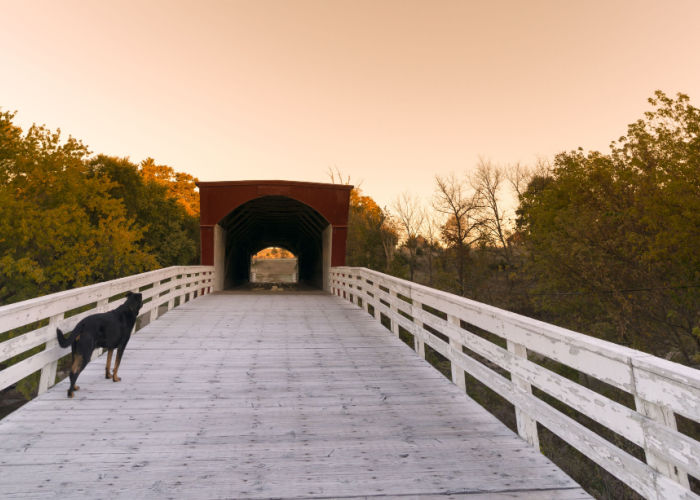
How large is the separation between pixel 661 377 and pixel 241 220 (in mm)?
19459

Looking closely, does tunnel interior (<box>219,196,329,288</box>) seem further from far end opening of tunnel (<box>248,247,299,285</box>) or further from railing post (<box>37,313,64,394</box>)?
far end opening of tunnel (<box>248,247,299,285</box>)

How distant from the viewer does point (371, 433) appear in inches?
122

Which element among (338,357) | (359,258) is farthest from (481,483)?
(359,258)

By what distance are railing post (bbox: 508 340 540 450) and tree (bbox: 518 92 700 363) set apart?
50.7 feet

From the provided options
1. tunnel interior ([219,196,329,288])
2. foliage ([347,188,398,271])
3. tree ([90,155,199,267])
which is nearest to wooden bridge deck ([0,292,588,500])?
tunnel interior ([219,196,329,288])

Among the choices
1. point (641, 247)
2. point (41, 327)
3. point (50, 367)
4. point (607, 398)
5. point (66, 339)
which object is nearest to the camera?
point (607, 398)

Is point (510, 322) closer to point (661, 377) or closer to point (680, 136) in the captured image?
point (661, 377)

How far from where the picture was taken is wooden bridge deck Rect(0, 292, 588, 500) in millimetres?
2369

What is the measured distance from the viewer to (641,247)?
17.4 m

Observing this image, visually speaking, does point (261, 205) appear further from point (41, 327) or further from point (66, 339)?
point (66, 339)

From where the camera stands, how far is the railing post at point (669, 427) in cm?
176

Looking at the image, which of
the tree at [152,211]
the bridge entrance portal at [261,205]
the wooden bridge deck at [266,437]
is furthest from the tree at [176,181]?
the wooden bridge deck at [266,437]

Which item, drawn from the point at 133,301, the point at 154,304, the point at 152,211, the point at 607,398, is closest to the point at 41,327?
the point at 133,301

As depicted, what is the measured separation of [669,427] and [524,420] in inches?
52.1
